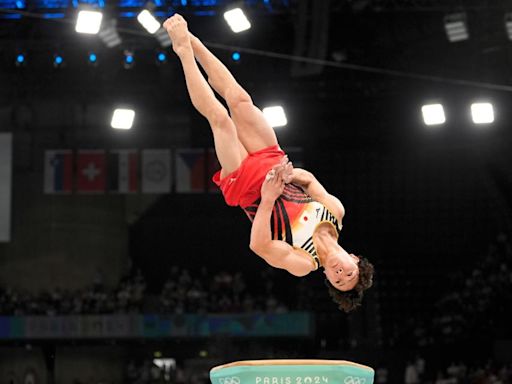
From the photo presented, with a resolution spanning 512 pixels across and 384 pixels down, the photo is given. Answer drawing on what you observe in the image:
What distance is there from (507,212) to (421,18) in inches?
243

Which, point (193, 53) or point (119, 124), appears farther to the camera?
point (119, 124)

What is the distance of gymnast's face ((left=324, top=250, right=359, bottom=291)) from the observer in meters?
5.35

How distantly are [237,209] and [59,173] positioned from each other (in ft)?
14.4

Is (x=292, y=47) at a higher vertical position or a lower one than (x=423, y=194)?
higher

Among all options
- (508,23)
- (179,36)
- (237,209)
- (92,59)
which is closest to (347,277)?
(179,36)

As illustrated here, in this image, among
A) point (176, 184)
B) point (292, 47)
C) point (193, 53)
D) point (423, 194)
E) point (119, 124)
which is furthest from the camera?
point (423, 194)

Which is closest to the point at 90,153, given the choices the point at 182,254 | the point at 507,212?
the point at 182,254

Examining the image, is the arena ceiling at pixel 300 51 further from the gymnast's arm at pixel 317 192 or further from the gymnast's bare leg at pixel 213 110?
the gymnast's arm at pixel 317 192

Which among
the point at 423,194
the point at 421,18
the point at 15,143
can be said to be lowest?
the point at 423,194

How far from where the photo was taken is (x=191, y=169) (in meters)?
18.1

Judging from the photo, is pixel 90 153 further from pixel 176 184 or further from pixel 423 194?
pixel 423 194

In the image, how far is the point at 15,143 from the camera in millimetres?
19828

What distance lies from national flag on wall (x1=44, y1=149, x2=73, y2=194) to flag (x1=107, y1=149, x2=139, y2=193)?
0.89 meters

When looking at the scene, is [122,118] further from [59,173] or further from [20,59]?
[59,173]
